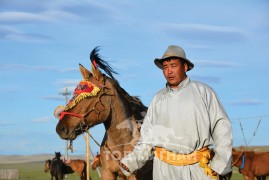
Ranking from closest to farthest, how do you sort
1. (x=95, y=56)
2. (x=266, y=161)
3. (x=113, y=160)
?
(x=113, y=160) → (x=95, y=56) → (x=266, y=161)

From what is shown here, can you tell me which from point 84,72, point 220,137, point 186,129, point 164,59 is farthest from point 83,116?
point 220,137

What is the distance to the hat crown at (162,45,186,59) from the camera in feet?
18.0

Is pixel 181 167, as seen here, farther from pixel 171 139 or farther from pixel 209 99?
pixel 209 99

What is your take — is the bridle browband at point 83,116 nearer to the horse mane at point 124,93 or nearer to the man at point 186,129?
the horse mane at point 124,93

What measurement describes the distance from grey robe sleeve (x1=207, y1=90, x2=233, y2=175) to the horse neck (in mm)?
3194

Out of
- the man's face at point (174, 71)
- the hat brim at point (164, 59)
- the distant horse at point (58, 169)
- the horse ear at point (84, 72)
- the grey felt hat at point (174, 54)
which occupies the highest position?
the horse ear at point (84, 72)

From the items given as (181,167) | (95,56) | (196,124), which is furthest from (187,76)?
(95,56)

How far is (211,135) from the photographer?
212 inches

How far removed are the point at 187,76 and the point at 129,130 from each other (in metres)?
3.01

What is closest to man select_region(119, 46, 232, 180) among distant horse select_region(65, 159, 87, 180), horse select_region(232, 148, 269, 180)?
horse select_region(232, 148, 269, 180)

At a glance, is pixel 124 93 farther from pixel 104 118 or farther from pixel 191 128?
pixel 191 128

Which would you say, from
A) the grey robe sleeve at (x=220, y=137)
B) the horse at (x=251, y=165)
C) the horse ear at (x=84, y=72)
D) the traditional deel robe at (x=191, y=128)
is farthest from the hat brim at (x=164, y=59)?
the horse at (x=251, y=165)

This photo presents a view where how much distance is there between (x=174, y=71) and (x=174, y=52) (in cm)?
18

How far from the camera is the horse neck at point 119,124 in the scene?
8406mm
